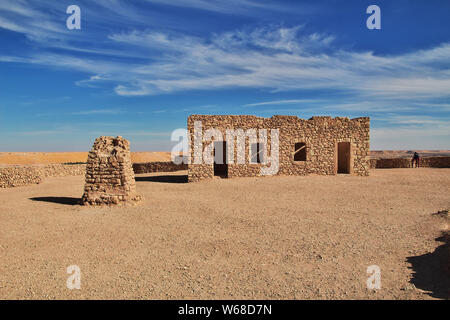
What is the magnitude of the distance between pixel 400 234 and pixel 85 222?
7939 millimetres

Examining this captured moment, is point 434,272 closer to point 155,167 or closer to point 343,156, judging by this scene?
point 343,156

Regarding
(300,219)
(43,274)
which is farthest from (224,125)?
(43,274)

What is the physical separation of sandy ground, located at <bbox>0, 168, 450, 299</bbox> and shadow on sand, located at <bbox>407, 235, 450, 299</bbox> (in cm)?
2

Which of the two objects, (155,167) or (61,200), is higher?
(155,167)

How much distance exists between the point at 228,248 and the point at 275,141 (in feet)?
39.0

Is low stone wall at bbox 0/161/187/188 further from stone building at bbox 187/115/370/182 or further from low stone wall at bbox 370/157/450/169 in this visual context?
low stone wall at bbox 370/157/450/169

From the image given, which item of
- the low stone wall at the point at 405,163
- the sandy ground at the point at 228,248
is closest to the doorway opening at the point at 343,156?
the low stone wall at the point at 405,163

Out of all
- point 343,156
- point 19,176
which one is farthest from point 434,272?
point 19,176

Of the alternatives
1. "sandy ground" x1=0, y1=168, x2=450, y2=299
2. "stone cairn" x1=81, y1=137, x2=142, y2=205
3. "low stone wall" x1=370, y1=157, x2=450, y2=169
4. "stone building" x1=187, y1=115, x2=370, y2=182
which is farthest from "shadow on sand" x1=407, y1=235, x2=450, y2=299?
"low stone wall" x1=370, y1=157, x2=450, y2=169

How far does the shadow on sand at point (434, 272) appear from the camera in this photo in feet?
13.2

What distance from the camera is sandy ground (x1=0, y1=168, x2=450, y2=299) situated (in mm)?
4160

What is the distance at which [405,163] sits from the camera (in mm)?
24078

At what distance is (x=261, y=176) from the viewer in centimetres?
1677
